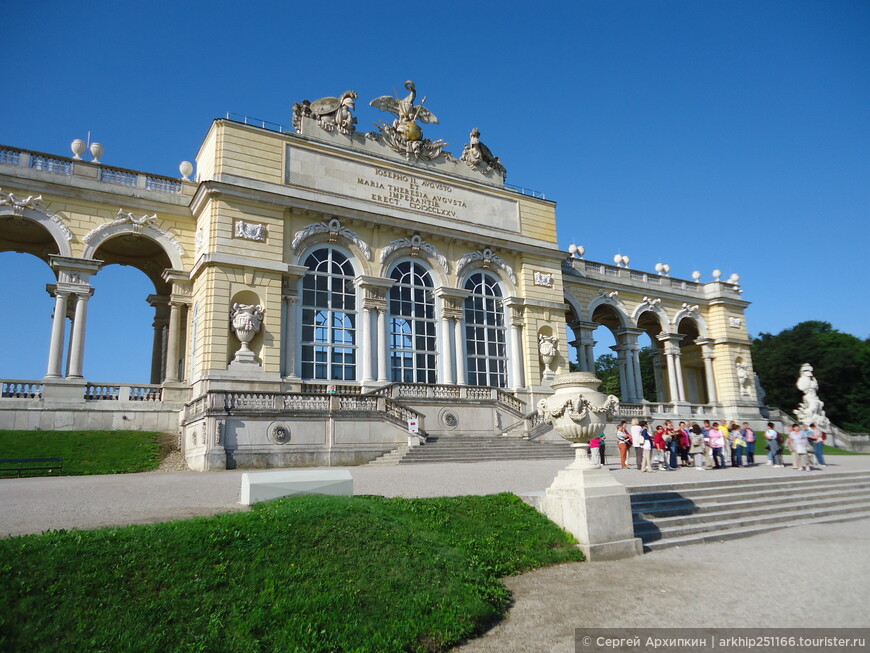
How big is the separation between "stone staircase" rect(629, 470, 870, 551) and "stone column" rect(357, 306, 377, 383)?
16.0 metres

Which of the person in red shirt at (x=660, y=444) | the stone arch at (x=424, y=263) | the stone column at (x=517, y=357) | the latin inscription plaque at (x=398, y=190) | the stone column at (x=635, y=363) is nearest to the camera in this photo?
the person in red shirt at (x=660, y=444)

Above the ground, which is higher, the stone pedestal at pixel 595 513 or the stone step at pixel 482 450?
the stone step at pixel 482 450

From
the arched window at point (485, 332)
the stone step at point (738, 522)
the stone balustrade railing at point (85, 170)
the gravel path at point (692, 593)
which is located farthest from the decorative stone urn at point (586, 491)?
the stone balustrade railing at point (85, 170)

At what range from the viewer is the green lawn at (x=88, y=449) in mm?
19328

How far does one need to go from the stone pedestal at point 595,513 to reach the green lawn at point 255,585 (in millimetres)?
1013

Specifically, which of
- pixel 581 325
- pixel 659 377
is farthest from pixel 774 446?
pixel 659 377

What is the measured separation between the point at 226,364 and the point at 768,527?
61.8 ft

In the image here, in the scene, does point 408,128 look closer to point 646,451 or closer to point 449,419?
point 449,419

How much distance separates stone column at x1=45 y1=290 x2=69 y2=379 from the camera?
77.8 ft

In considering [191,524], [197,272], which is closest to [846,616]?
[191,524]

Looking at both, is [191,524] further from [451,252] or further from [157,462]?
[451,252]

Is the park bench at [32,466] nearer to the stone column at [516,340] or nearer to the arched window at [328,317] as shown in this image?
the arched window at [328,317]

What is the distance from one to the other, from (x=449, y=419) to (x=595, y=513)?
1616cm

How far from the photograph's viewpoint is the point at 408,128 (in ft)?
99.9
